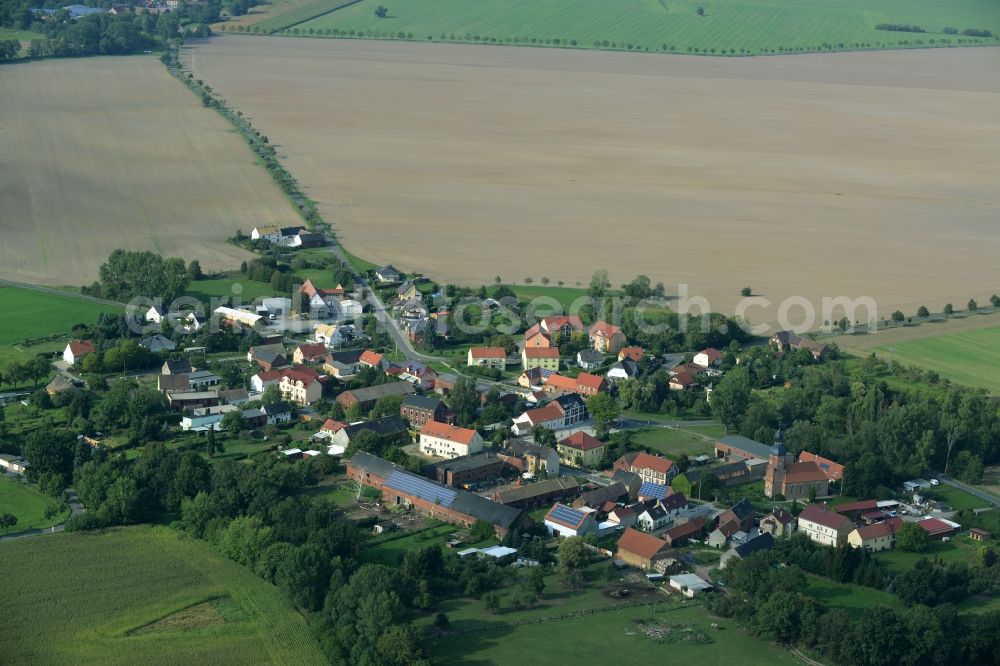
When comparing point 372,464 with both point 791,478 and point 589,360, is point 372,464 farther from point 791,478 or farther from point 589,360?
point 589,360

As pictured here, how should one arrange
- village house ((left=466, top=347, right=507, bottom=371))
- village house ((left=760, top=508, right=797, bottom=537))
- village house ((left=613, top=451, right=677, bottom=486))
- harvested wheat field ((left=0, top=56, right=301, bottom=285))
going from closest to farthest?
village house ((left=760, top=508, right=797, bottom=537)) → village house ((left=613, top=451, right=677, bottom=486)) → village house ((left=466, top=347, right=507, bottom=371)) → harvested wheat field ((left=0, top=56, right=301, bottom=285))

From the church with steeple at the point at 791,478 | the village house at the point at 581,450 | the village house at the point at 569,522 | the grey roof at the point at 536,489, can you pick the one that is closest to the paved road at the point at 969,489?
the church with steeple at the point at 791,478

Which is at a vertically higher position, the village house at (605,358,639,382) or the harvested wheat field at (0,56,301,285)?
the harvested wheat field at (0,56,301,285)

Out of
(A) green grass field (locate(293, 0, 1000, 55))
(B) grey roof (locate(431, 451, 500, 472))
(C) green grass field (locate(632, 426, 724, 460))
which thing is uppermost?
(A) green grass field (locate(293, 0, 1000, 55))

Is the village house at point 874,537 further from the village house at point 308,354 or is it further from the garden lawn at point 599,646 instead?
the village house at point 308,354

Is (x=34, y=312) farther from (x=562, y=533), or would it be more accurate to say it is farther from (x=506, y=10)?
(x=506, y=10)

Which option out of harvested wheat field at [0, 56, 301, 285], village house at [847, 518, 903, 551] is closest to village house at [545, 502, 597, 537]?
village house at [847, 518, 903, 551]

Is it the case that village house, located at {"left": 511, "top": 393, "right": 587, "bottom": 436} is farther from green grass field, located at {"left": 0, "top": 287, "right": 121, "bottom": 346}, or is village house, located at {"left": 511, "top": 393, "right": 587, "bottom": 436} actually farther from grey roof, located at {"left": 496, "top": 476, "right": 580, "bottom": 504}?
green grass field, located at {"left": 0, "top": 287, "right": 121, "bottom": 346}

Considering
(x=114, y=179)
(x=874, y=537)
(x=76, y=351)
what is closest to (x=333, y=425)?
(x=76, y=351)
